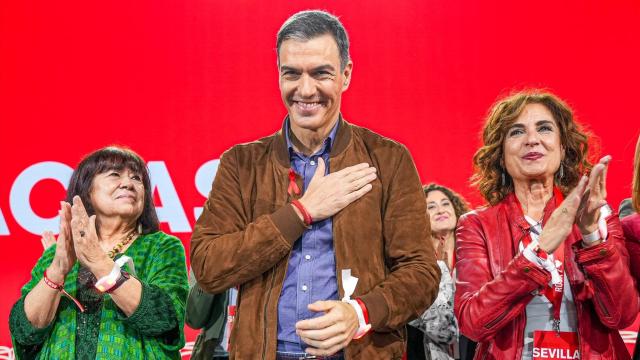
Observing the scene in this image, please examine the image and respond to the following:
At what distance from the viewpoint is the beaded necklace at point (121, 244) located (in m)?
2.81

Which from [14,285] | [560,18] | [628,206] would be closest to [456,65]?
[560,18]

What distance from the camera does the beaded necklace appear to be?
9.22 ft

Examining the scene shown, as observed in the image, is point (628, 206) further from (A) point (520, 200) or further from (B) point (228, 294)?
(B) point (228, 294)

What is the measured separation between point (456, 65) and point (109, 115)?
2368mm

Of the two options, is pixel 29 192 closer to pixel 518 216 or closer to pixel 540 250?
pixel 518 216

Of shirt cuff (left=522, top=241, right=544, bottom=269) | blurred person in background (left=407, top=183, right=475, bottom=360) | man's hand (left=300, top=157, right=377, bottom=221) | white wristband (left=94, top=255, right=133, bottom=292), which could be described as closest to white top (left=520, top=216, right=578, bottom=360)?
shirt cuff (left=522, top=241, right=544, bottom=269)

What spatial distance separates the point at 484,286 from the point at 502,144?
62cm

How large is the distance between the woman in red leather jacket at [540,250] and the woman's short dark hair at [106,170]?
128 cm

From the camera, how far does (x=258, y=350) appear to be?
73.6 inches

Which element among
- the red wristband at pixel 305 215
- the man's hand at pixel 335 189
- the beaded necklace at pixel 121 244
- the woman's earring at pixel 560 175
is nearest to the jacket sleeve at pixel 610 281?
the woman's earring at pixel 560 175

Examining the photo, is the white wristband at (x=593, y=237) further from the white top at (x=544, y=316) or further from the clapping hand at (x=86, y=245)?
the clapping hand at (x=86, y=245)

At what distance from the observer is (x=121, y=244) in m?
2.84

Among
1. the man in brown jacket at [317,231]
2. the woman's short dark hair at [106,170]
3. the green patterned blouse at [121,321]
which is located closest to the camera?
the man in brown jacket at [317,231]

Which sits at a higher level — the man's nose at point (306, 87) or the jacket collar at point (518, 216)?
the man's nose at point (306, 87)
